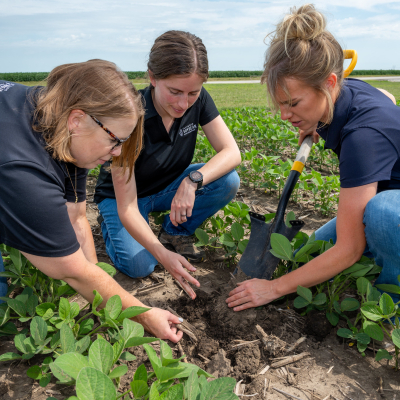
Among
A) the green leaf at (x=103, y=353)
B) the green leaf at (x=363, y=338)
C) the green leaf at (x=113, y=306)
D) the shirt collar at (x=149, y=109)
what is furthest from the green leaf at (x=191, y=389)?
the shirt collar at (x=149, y=109)

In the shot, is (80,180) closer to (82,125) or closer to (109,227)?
(82,125)

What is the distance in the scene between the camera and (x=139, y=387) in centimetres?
120

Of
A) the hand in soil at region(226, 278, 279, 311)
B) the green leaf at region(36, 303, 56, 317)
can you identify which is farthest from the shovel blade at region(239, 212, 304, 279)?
the green leaf at region(36, 303, 56, 317)

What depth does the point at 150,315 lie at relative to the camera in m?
1.60

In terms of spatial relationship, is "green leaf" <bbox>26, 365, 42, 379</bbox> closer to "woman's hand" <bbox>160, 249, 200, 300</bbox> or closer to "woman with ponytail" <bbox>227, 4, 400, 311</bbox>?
"woman's hand" <bbox>160, 249, 200, 300</bbox>

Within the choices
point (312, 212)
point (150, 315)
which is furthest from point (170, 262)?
point (312, 212)

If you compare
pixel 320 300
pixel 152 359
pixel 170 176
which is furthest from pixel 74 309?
pixel 170 176

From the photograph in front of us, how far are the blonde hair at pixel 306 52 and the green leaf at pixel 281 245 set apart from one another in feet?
2.06

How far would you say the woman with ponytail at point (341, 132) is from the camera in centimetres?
161

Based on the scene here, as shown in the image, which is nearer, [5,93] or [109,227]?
[5,93]

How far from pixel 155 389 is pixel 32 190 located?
30.9 inches

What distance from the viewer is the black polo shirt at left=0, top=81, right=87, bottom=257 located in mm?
1313

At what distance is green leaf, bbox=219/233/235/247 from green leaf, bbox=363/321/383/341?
33.6 inches

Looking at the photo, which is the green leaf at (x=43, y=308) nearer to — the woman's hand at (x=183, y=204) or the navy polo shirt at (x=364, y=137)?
the woman's hand at (x=183, y=204)
